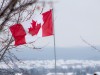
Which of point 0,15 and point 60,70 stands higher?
point 0,15

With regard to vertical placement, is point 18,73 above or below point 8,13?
below

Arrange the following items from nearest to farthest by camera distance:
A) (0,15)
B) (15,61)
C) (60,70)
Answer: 1. (0,15)
2. (15,61)
3. (60,70)

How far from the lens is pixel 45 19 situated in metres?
15.1

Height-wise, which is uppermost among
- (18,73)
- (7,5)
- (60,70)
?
(7,5)

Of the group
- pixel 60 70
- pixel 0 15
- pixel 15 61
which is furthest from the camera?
pixel 60 70

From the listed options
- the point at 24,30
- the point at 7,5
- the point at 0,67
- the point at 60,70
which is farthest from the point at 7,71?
the point at 60,70

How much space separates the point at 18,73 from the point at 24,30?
1.37 meters

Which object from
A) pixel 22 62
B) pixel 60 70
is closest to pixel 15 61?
pixel 22 62

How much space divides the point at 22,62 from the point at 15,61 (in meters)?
0.23

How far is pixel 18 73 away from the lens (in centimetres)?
1502

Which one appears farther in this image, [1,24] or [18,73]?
[18,73]

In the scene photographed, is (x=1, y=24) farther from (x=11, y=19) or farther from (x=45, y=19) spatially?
(x=45, y=19)

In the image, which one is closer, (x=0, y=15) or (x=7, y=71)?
(x=0, y=15)

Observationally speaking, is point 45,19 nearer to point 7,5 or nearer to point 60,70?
point 7,5
